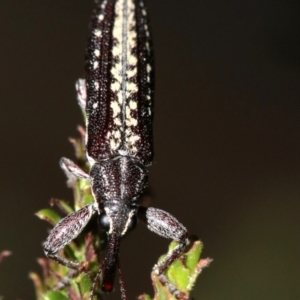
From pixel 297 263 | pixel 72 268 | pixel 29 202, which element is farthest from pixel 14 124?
pixel 72 268

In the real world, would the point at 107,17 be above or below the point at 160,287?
above

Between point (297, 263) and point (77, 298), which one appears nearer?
point (77, 298)

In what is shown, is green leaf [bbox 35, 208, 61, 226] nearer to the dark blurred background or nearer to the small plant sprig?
the small plant sprig

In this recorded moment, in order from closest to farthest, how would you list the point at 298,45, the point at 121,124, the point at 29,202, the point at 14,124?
the point at 121,124 < the point at 29,202 < the point at 14,124 < the point at 298,45

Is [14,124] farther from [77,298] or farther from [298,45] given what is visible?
[77,298]

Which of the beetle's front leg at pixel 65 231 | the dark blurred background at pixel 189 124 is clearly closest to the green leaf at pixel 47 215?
the beetle's front leg at pixel 65 231

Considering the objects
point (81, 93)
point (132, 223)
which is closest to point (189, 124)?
point (81, 93)

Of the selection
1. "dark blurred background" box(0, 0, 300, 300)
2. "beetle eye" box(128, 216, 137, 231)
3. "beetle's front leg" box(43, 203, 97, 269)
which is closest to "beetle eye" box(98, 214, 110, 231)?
"beetle's front leg" box(43, 203, 97, 269)
